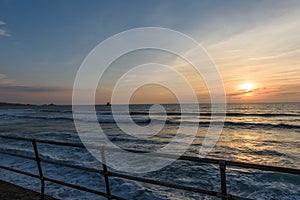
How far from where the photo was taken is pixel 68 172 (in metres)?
6.98

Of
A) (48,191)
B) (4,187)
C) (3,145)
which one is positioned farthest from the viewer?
(3,145)

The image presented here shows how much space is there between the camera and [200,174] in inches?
279

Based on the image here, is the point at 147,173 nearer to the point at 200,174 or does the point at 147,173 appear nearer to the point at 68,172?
the point at 200,174

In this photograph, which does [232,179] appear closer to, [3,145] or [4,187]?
[4,187]

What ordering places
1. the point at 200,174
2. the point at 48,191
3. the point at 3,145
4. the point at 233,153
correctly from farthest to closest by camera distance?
the point at 3,145
the point at 233,153
the point at 200,174
the point at 48,191

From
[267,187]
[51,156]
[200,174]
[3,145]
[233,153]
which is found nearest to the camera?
[267,187]

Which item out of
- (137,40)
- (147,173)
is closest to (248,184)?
(147,173)

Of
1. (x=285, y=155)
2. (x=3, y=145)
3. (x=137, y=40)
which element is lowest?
(x=3, y=145)

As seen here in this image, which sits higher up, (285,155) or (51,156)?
(285,155)

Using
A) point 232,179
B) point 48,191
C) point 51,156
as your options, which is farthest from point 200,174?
point 51,156

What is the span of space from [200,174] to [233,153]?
12.5 feet

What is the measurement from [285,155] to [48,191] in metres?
9.56

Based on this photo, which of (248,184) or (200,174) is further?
(200,174)

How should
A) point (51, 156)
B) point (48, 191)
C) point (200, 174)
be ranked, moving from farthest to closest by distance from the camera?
point (51, 156) → point (200, 174) → point (48, 191)
